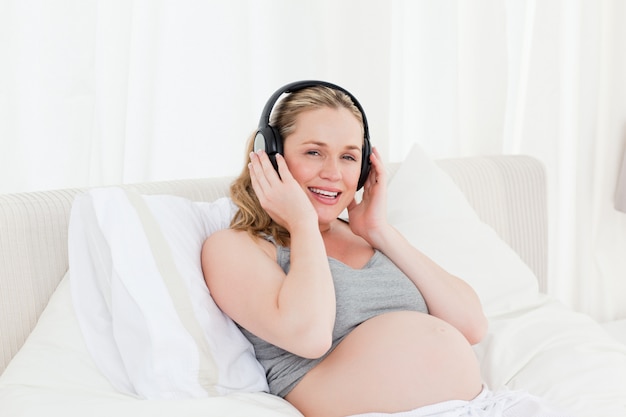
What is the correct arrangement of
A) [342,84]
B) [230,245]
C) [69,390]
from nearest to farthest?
[69,390] < [230,245] < [342,84]

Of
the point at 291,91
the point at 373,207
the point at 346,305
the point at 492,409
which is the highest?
the point at 291,91

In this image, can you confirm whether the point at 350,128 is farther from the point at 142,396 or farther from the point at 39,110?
the point at 39,110

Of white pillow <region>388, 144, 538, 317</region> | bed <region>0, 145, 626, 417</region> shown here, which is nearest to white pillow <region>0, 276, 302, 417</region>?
bed <region>0, 145, 626, 417</region>

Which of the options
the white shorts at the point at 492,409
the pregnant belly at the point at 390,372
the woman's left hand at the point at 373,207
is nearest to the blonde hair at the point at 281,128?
the woman's left hand at the point at 373,207

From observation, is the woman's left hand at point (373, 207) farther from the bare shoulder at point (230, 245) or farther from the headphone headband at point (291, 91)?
the bare shoulder at point (230, 245)

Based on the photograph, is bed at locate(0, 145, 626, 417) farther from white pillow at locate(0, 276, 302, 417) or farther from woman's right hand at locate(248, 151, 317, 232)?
woman's right hand at locate(248, 151, 317, 232)

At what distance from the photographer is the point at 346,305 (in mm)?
1331

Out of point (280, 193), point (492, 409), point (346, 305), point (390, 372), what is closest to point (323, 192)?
point (280, 193)

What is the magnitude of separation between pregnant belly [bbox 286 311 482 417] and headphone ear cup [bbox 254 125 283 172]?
1.12ft

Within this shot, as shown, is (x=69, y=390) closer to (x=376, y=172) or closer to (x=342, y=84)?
(x=376, y=172)

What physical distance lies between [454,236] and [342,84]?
1.84 feet

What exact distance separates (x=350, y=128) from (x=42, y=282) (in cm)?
62

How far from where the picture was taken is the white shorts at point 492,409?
1.19 meters

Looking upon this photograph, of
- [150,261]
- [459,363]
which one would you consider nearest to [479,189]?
[459,363]
